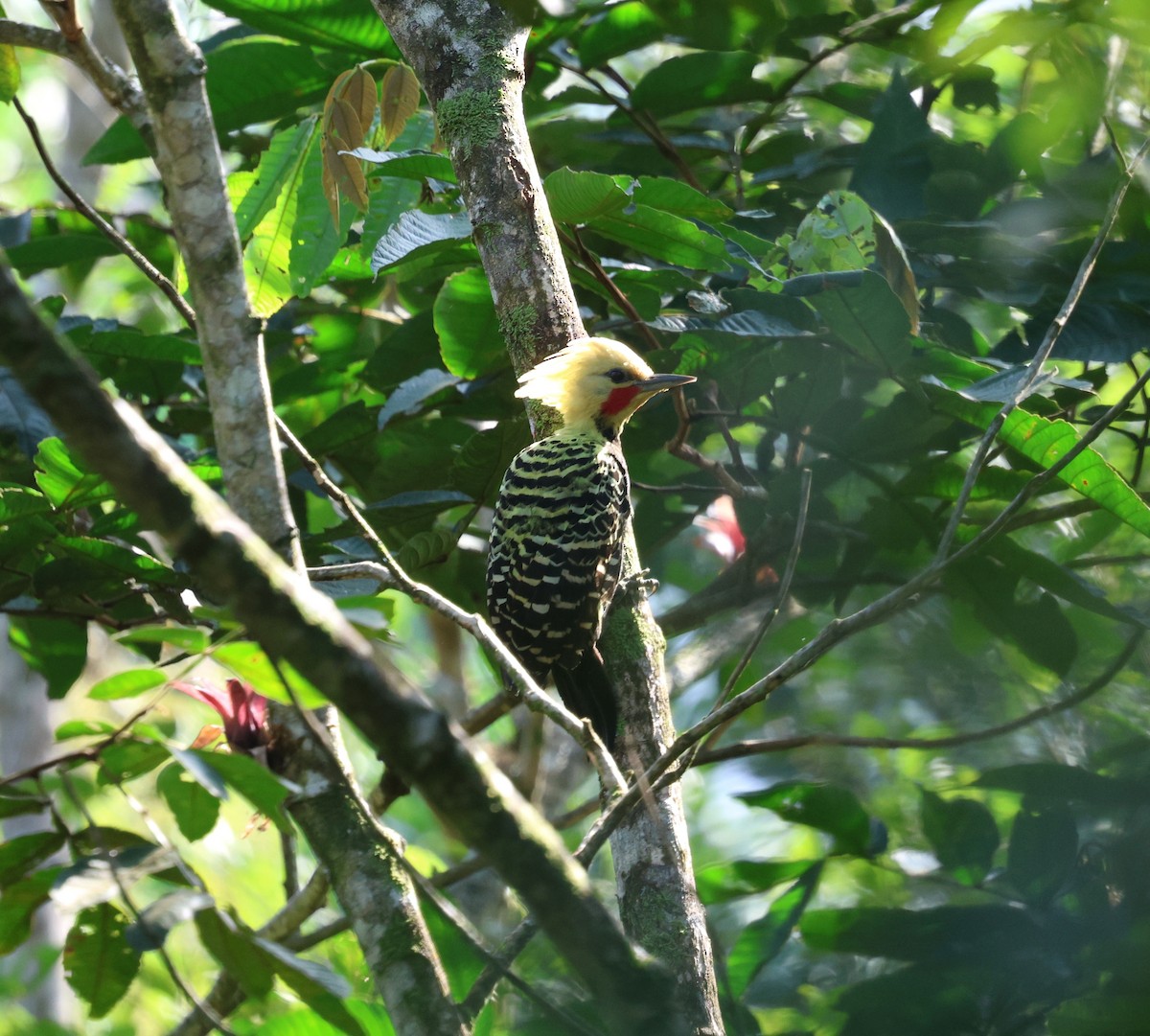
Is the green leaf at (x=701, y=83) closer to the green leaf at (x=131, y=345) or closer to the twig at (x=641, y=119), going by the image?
the twig at (x=641, y=119)

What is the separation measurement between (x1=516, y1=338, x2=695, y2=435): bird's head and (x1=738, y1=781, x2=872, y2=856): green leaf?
1.80 m

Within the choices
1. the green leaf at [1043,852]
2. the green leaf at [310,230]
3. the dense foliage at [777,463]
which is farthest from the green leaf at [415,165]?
the green leaf at [1043,852]

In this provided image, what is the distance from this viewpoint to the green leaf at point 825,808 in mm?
1317

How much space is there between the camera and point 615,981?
1.24 metres

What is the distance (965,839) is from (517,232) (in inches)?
72.7

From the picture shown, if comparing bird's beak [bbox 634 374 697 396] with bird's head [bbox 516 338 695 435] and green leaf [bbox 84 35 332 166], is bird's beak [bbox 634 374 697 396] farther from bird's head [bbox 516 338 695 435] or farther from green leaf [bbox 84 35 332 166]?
green leaf [bbox 84 35 332 166]

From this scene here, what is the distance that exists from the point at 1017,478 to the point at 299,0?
2.18 meters

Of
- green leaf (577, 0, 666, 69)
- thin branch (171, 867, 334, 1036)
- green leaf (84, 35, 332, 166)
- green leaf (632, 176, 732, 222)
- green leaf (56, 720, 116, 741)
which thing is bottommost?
thin branch (171, 867, 334, 1036)

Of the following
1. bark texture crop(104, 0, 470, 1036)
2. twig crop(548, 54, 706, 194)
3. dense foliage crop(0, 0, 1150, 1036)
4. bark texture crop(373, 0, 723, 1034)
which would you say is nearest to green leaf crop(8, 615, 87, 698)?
dense foliage crop(0, 0, 1150, 1036)

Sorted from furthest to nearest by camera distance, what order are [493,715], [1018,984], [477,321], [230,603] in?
[493,715]
[477,321]
[230,603]
[1018,984]

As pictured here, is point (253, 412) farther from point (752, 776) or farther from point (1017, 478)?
point (1017, 478)

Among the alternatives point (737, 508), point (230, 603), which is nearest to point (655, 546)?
point (737, 508)

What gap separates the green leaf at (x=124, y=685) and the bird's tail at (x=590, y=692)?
1.49 metres

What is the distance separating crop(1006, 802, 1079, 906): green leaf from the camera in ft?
3.34
